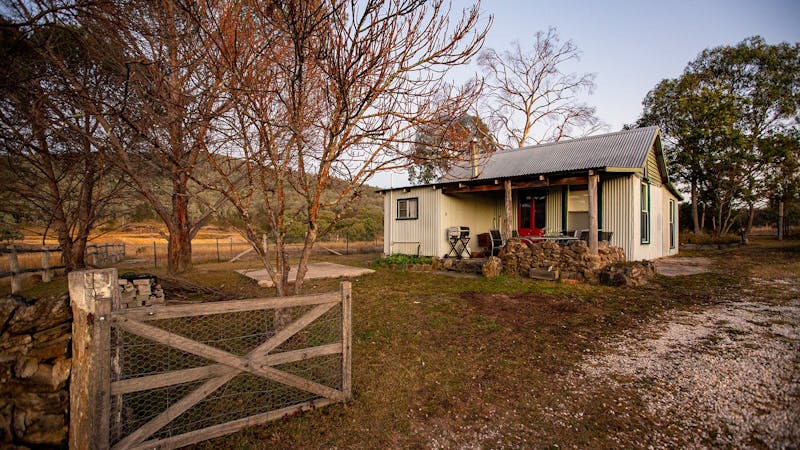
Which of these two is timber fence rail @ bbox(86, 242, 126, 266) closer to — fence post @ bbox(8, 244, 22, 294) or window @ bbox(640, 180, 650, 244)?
fence post @ bbox(8, 244, 22, 294)

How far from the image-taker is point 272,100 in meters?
3.95

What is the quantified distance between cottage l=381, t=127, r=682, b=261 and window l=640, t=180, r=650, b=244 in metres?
0.03

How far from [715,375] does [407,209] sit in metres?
11.3

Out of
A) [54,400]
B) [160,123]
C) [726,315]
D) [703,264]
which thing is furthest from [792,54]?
[54,400]

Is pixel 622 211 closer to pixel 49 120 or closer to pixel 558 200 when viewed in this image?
pixel 558 200

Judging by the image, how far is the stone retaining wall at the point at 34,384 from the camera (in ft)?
A: 7.49

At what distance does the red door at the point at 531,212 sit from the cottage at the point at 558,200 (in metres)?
0.03

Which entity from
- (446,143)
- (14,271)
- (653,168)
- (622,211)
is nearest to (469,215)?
(622,211)

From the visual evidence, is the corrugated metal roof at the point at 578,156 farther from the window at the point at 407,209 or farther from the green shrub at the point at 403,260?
the green shrub at the point at 403,260

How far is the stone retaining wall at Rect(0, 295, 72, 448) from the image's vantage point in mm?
2283

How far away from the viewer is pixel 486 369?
12.5 ft

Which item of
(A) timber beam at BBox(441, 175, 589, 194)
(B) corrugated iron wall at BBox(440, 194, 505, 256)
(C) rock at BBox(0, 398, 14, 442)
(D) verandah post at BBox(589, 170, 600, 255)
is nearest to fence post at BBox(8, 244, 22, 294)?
(C) rock at BBox(0, 398, 14, 442)

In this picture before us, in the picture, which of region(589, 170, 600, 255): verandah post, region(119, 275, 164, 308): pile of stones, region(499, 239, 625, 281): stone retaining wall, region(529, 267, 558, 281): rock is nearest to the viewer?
region(119, 275, 164, 308): pile of stones

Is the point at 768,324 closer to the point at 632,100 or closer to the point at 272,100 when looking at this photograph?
the point at 272,100
